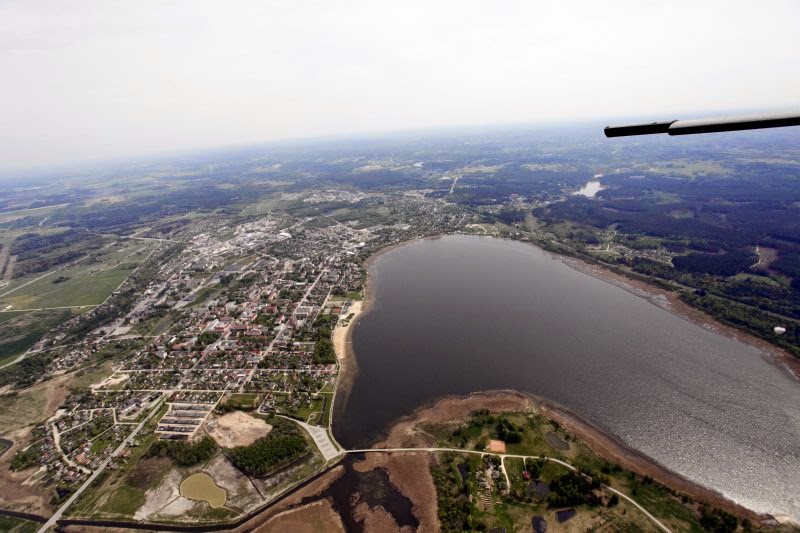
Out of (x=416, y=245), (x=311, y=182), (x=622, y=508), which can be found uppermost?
(x=311, y=182)

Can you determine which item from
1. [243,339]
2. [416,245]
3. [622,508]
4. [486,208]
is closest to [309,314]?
[243,339]

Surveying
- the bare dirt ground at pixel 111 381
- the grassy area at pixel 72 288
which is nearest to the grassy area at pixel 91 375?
the bare dirt ground at pixel 111 381

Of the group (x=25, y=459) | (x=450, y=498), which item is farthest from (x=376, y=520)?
(x=25, y=459)

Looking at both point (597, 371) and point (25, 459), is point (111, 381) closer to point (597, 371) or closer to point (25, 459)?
point (25, 459)

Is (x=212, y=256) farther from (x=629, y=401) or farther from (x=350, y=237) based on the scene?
(x=629, y=401)

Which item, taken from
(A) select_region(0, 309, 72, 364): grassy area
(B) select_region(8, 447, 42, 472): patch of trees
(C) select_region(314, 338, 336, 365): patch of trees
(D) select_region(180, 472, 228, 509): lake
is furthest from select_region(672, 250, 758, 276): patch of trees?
(A) select_region(0, 309, 72, 364): grassy area
